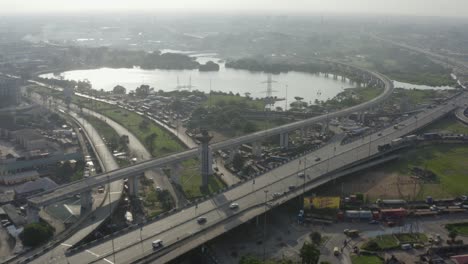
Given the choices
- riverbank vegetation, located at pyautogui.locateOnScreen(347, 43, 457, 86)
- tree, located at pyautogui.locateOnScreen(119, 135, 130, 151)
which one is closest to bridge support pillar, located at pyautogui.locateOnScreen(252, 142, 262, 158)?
tree, located at pyautogui.locateOnScreen(119, 135, 130, 151)

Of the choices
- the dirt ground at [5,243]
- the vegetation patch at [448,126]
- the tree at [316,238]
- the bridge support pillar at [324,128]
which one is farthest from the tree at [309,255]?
the vegetation patch at [448,126]

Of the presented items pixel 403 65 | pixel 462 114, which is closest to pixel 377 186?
pixel 462 114

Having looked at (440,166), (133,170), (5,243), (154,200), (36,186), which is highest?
(133,170)

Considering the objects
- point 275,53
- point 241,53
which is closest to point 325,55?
point 275,53

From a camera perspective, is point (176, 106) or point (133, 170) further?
point (176, 106)

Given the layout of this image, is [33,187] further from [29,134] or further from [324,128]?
[324,128]
